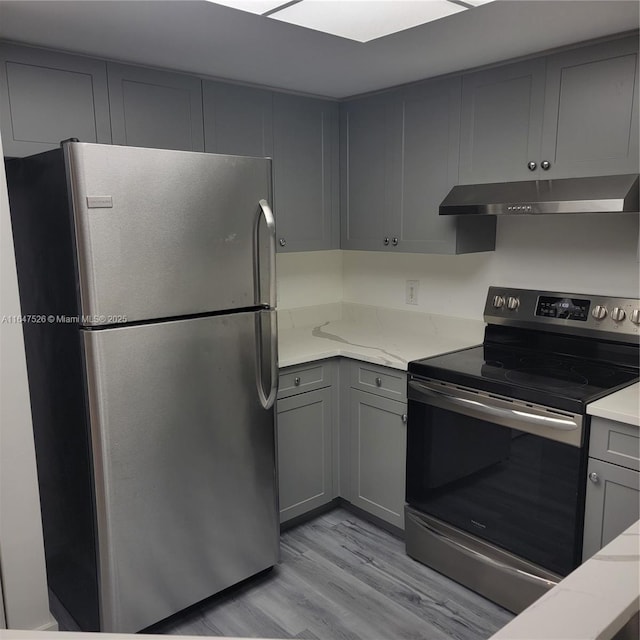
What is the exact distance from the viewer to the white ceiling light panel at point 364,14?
1608 mm

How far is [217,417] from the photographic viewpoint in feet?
7.02

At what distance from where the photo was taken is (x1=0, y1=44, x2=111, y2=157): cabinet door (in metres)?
2.03

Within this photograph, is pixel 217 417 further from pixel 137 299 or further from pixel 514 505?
pixel 514 505

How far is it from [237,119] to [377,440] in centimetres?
160

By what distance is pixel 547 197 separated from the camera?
217 cm

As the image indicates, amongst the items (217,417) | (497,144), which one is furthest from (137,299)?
(497,144)

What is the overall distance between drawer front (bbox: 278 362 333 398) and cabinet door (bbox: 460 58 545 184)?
1.06 meters

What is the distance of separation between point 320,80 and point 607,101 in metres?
1.20

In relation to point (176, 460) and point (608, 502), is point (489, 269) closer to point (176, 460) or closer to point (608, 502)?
point (608, 502)

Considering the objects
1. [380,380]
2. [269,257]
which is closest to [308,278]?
[380,380]

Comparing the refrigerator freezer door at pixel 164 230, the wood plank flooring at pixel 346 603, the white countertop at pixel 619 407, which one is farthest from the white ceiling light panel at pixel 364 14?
the wood plank flooring at pixel 346 603

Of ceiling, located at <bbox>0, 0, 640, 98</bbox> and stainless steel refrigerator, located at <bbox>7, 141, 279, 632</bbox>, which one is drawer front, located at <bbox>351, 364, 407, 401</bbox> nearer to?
stainless steel refrigerator, located at <bbox>7, 141, 279, 632</bbox>

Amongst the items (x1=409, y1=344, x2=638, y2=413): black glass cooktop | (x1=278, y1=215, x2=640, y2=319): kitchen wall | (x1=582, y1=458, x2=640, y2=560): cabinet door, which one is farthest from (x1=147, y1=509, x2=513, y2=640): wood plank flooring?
(x1=278, y1=215, x2=640, y2=319): kitchen wall

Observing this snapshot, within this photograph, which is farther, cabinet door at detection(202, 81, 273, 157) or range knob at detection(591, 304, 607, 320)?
cabinet door at detection(202, 81, 273, 157)
